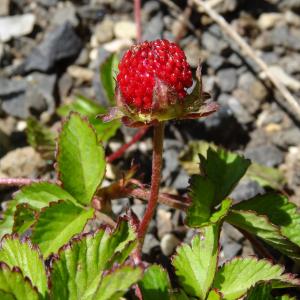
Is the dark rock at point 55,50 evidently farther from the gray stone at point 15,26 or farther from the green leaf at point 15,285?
the green leaf at point 15,285

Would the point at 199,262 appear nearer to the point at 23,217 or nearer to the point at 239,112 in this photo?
the point at 23,217

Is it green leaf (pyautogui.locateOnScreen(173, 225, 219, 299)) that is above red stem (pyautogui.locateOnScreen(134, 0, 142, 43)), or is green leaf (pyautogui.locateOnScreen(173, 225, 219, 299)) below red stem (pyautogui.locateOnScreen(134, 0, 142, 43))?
below

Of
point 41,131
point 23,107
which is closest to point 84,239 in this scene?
point 41,131

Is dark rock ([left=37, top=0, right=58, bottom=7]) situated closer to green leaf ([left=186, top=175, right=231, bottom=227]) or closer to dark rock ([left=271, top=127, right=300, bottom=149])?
dark rock ([left=271, top=127, right=300, bottom=149])

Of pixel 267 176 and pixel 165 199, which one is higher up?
pixel 165 199

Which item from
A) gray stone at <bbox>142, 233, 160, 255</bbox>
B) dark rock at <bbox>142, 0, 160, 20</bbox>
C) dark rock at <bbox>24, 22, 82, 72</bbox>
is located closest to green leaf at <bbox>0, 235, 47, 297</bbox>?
gray stone at <bbox>142, 233, 160, 255</bbox>

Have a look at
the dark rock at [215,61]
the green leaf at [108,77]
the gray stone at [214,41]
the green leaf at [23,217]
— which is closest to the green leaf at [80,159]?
the green leaf at [23,217]

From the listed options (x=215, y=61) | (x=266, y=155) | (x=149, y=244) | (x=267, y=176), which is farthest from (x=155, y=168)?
(x=215, y=61)

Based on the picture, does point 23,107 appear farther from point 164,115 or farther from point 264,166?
point 164,115
